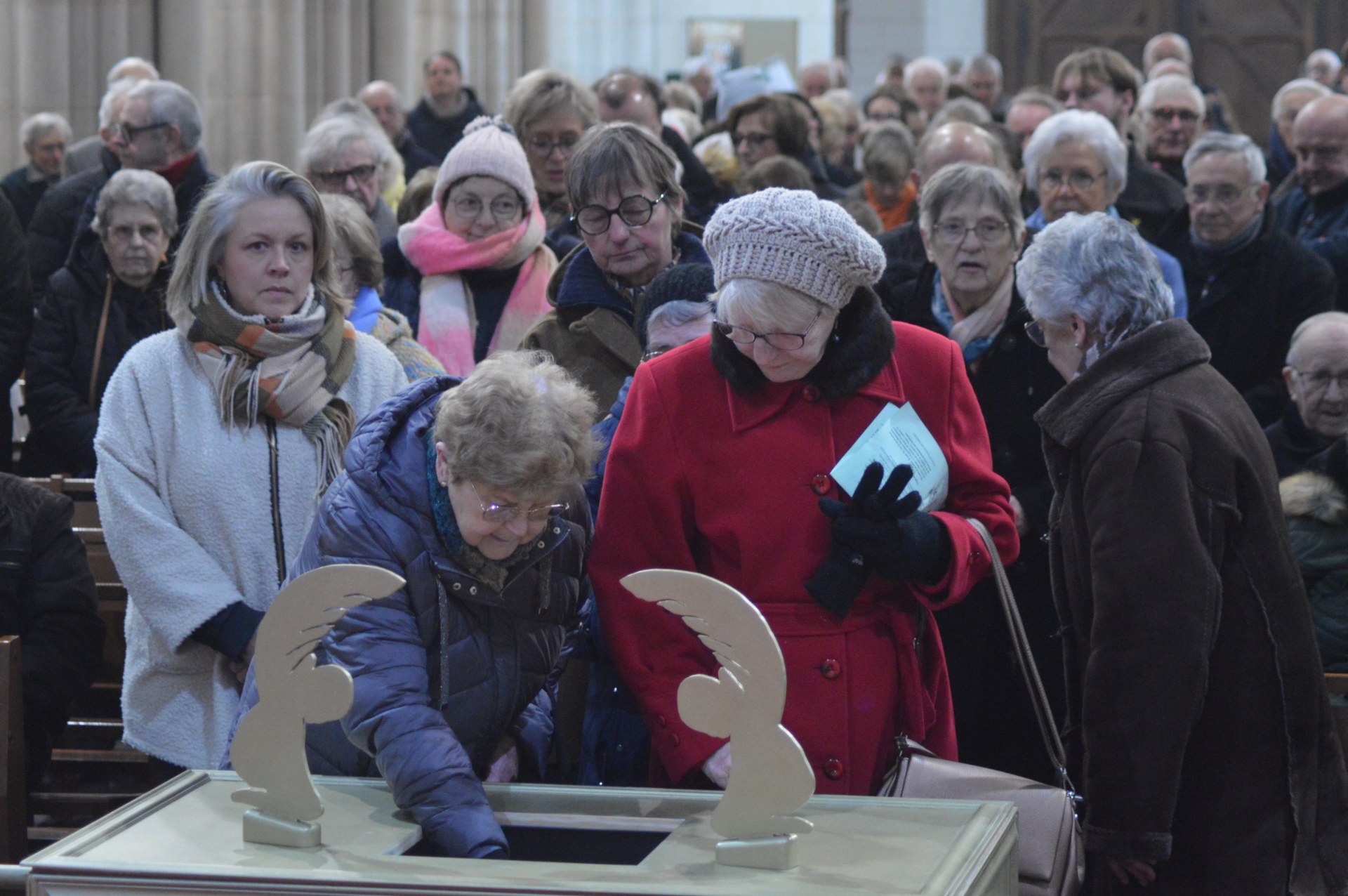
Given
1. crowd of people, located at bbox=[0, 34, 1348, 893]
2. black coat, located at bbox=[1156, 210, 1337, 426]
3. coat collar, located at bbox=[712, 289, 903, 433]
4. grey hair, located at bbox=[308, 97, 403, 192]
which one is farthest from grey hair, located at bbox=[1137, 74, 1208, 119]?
coat collar, located at bbox=[712, 289, 903, 433]

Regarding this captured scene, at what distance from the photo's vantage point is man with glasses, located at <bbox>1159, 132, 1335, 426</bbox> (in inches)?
192

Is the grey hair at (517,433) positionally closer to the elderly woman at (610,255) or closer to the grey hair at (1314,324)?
the elderly woman at (610,255)

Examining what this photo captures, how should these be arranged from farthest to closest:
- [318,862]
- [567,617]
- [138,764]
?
1. [138,764]
2. [567,617]
3. [318,862]

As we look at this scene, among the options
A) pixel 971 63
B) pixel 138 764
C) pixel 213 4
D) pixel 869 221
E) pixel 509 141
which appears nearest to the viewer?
pixel 138 764

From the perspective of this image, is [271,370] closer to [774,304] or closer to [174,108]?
[774,304]

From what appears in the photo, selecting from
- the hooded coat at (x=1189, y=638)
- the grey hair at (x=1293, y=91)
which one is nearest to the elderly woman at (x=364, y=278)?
the hooded coat at (x=1189, y=638)

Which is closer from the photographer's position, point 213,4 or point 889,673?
point 889,673

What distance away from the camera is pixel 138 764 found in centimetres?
405

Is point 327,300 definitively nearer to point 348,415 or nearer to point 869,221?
point 348,415

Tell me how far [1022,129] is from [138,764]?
4269 millimetres

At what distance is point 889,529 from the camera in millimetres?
2604

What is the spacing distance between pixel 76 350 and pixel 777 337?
2850 millimetres

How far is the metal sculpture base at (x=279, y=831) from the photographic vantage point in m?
2.13

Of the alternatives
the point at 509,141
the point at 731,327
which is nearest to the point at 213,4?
the point at 509,141
